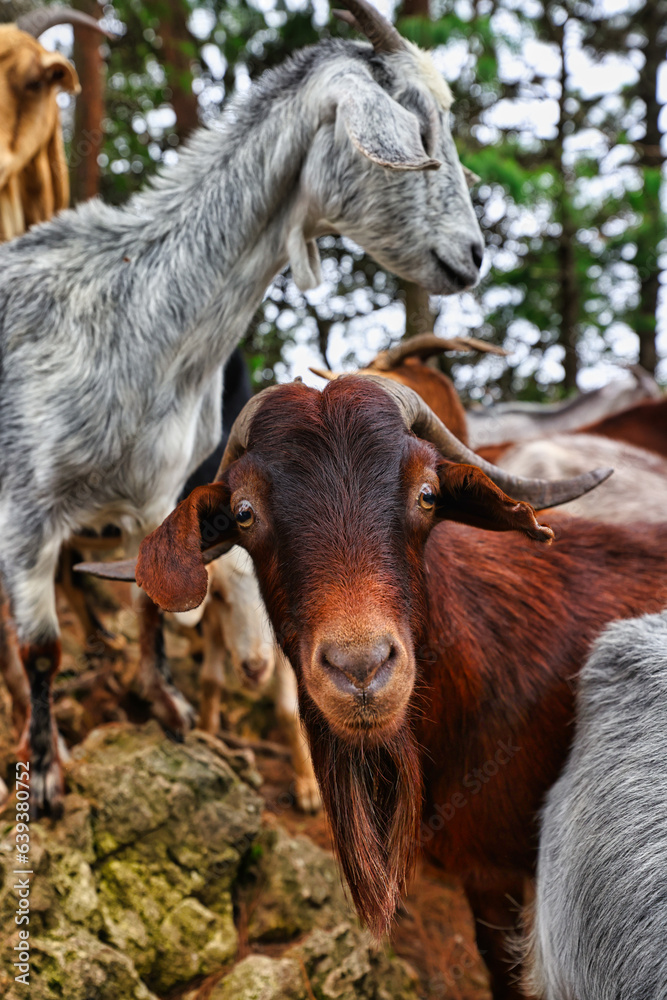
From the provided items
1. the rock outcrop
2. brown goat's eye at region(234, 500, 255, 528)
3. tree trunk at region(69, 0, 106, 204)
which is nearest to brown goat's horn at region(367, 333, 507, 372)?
brown goat's eye at region(234, 500, 255, 528)

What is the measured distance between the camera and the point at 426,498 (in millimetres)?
1902

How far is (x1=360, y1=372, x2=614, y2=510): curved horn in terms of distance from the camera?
6.68 ft

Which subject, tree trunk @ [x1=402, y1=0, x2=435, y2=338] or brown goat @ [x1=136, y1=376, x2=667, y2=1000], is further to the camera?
tree trunk @ [x1=402, y1=0, x2=435, y2=338]

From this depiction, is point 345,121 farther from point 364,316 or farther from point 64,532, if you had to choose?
point 364,316

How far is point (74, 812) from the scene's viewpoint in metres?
2.78

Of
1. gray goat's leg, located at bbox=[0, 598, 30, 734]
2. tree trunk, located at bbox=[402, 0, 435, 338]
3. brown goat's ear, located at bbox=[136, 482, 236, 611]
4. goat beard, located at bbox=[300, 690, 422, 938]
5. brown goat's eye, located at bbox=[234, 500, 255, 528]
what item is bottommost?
gray goat's leg, located at bbox=[0, 598, 30, 734]

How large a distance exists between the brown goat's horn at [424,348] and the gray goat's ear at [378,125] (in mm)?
1055

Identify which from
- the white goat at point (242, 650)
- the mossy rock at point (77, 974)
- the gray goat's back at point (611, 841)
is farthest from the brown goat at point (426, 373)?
the mossy rock at point (77, 974)

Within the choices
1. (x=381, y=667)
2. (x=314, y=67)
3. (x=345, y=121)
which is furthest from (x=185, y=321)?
(x=381, y=667)

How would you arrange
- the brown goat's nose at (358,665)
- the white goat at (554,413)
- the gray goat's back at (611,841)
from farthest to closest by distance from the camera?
1. the white goat at (554,413)
2. the gray goat's back at (611,841)
3. the brown goat's nose at (358,665)

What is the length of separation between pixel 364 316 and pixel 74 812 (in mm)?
5837

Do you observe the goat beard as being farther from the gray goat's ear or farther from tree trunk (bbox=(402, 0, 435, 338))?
tree trunk (bbox=(402, 0, 435, 338))

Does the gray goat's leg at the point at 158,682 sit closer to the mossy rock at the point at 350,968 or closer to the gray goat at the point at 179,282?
the gray goat at the point at 179,282

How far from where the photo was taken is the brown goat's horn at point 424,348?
348 cm
